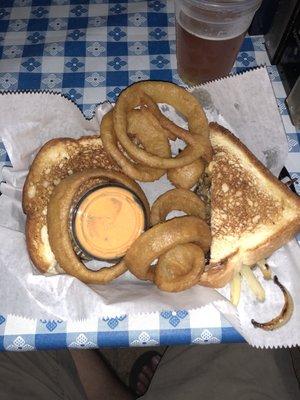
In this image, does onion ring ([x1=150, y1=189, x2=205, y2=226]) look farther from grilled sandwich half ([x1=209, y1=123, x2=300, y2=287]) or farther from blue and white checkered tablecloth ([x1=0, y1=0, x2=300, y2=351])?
blue and white checkered tablecloth ([x1=0, y1=0, x2=300, y2=351])

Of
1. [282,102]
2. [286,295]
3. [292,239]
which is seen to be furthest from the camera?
[282,102]

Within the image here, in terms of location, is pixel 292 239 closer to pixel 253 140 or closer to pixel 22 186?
pixel 253 140

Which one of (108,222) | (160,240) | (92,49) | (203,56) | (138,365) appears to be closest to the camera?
(160,240)

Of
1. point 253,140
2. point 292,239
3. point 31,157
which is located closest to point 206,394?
point 292,239

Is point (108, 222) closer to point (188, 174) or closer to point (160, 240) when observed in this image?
point (160, 240)

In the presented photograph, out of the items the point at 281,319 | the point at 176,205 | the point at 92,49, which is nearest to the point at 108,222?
the point at 176,205

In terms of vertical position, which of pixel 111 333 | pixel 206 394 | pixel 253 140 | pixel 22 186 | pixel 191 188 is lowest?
pixel 206 394

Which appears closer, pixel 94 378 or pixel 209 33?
pixel 209 33
